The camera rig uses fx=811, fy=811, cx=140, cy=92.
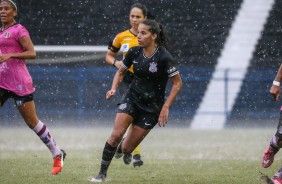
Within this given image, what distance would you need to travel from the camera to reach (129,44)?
1112 cm

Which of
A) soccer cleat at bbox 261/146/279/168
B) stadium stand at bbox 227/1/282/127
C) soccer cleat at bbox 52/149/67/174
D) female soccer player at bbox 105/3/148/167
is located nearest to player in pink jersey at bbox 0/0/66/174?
soccer cleat at bbox 52/149/67/174

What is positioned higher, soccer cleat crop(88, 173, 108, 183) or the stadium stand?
soccer cleat crop(88, 173, 108, 183)

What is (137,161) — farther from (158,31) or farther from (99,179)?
(158,31)

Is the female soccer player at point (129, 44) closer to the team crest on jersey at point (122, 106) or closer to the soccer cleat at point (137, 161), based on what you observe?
the soccer cleat at point (137, 161)

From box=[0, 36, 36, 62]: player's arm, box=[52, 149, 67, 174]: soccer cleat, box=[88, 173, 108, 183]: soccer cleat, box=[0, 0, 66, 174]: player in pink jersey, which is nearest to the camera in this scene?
box=[88, 173, 108, 183]: soccer cleat

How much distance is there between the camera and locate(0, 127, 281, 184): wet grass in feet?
30.8

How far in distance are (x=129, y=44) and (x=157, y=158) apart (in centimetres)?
203

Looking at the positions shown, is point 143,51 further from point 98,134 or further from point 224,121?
point 224,121

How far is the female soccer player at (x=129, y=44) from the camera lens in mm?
10672

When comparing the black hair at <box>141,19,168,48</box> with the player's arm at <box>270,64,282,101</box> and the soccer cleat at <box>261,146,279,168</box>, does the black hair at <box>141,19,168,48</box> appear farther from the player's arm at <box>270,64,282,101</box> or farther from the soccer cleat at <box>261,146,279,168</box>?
the soccer cleat at <box>261,146,279,168</box>

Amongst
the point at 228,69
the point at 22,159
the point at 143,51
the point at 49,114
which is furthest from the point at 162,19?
the point at 143,51

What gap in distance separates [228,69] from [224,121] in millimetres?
1554

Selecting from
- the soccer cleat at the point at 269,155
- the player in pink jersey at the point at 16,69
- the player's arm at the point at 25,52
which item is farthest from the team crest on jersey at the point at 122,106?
the soccer cleat at the point at 269,155

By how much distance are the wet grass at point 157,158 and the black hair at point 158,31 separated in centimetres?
155
